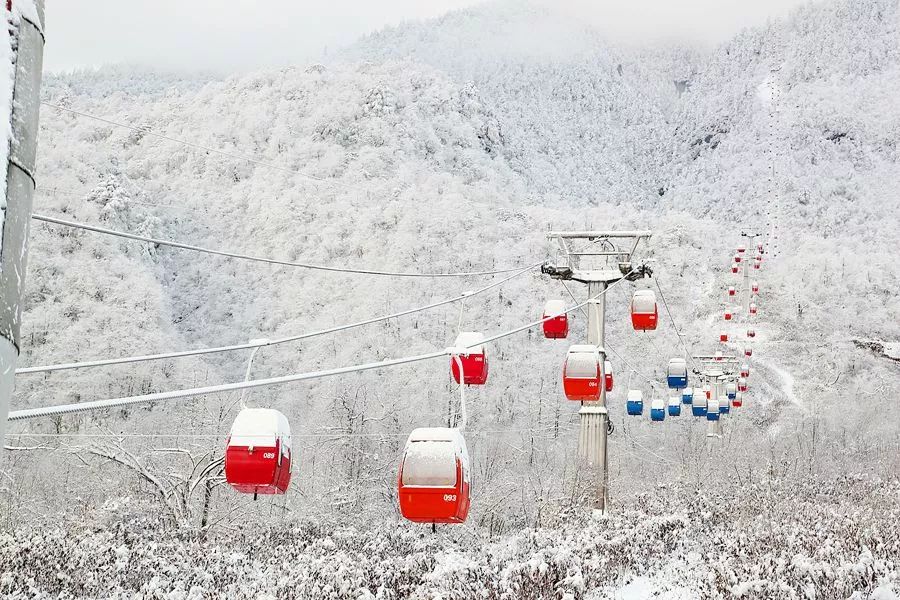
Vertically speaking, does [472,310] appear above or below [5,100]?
above

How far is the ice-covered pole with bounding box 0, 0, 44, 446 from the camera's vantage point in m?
1.45

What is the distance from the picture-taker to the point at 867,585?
9.27 m

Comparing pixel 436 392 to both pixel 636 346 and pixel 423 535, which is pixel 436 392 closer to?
pixel 636 346

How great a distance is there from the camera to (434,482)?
596 cm

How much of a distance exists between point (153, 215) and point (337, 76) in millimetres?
45105

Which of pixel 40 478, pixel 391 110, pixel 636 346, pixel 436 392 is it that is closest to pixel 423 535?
pixel 40 478

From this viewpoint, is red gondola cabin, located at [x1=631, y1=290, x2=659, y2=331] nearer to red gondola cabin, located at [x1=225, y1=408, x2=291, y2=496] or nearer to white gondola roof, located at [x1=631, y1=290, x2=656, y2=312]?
white gondola roof, located at [x1=631, y1=290, x2=656, y2=312]

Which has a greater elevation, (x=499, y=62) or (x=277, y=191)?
(x=499, y=62)

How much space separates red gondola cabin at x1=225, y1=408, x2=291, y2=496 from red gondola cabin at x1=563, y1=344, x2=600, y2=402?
18.1ft

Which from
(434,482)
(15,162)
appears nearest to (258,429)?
(434,482)

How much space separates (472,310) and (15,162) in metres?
67.9

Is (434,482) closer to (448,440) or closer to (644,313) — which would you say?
(448,440)

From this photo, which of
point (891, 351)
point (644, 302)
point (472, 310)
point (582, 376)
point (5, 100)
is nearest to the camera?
point (5, 100)

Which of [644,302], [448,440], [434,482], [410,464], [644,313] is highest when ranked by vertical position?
[644,302]
